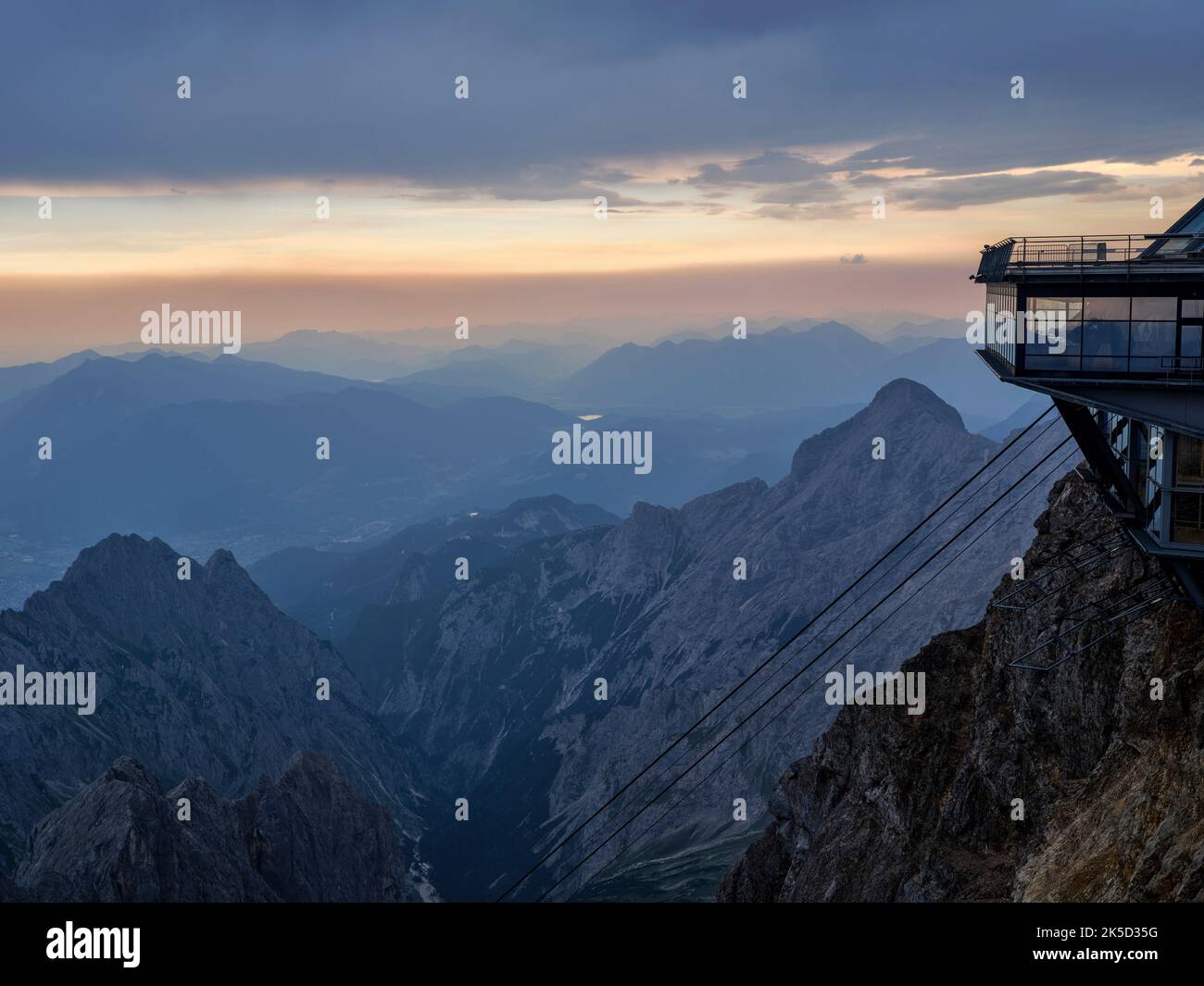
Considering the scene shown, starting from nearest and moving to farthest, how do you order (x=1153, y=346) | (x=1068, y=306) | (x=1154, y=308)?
(x=1153, y=346)
(x=1154, y=308)
(x=1068, y=306)

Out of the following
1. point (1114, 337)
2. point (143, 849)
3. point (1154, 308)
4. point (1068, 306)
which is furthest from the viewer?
point (143, 849)

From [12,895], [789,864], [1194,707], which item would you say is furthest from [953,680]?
[12,895]

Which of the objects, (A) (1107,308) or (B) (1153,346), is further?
(A) (1107,308)

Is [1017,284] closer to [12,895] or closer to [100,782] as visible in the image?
[12,895]

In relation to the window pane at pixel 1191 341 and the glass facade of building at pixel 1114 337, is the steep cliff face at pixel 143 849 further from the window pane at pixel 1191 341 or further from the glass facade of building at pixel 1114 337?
the window pane at pixel 1191 341

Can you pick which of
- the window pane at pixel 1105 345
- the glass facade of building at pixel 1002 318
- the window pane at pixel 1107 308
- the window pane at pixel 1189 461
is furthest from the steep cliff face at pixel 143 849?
the window pane at pixel 1107 308

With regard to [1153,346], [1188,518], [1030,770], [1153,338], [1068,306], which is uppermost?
[1068,306]

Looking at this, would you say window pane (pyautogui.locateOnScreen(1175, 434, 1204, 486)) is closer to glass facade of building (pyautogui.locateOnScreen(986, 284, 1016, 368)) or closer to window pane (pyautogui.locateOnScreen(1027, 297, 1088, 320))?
window pane (pyautogui.locateOnScreen(1027, 297, 1088, 320))

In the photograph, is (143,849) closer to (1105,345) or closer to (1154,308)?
(1105,345)

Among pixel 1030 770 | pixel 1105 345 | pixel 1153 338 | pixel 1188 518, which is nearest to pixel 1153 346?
pixel 1153 338
